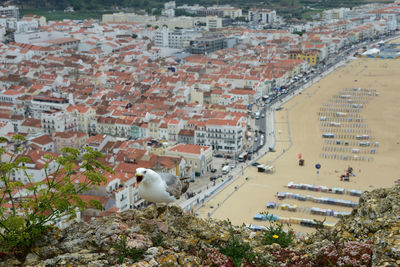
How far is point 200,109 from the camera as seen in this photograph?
60.6 meters

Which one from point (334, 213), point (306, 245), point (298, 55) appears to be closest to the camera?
point (306, 245)

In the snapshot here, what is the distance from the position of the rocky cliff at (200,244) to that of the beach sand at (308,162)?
21.2 meters

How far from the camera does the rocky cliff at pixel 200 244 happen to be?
968 cm

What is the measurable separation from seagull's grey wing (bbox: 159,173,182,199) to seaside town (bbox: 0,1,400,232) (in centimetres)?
276

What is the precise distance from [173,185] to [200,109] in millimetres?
49053

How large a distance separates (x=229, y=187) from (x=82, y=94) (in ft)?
117

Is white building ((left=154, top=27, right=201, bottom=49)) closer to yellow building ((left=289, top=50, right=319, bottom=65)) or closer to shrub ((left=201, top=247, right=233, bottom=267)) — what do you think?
yellow building ((left=289, top=50, right=319, bottom=65))

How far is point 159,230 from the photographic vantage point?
11094mm

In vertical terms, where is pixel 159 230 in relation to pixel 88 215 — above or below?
above

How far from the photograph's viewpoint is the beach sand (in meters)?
36.2

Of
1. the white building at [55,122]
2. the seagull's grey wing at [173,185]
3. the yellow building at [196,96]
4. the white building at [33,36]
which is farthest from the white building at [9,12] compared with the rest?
the seagull's grey wing at [173,185]

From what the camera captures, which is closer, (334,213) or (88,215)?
(88,215)

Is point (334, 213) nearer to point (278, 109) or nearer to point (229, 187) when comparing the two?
point (229, 187)

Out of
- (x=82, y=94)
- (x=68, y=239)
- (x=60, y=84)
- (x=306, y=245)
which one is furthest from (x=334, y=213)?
(x=60, y=84)
